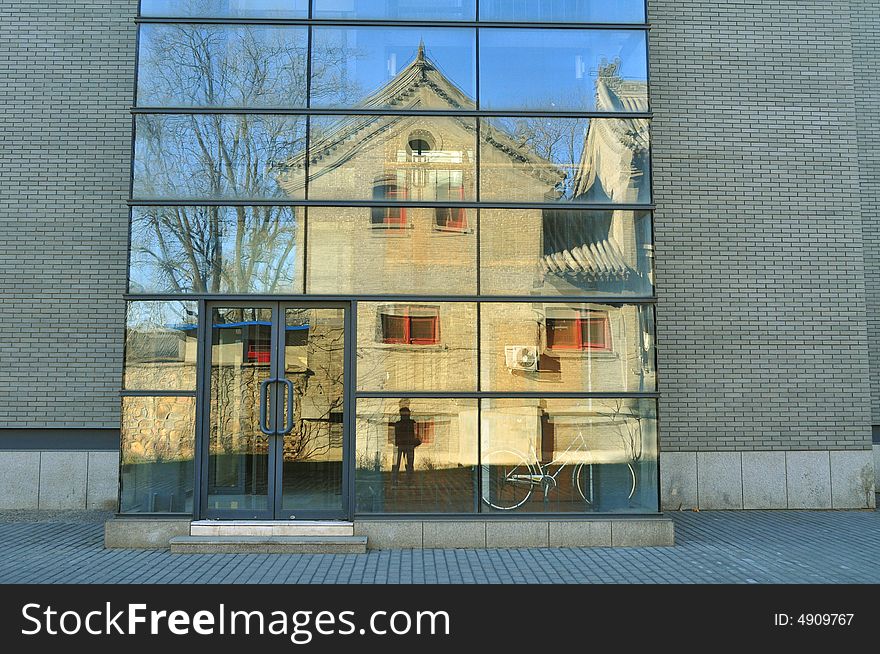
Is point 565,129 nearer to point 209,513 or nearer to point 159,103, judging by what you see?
point 159,103

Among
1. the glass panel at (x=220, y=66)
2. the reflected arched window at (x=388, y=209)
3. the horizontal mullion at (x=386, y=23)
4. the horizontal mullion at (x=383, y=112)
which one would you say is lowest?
the reflected arched window at (x=388, y=209)

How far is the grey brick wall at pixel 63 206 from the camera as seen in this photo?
10.5 m

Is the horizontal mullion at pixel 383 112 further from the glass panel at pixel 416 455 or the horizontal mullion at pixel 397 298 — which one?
the glass panel at pixel 416 455

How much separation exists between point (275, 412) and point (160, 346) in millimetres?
1624

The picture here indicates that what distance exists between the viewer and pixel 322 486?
8.41m

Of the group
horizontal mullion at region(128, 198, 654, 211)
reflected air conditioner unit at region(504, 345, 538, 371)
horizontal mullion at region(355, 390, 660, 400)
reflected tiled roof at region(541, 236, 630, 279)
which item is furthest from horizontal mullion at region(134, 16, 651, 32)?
horizontal mullion at region(355, 390, 660, 400)

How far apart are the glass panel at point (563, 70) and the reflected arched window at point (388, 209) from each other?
1.64 meters

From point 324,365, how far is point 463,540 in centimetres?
274

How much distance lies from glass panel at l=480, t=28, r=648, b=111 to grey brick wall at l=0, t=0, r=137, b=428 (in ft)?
19.6

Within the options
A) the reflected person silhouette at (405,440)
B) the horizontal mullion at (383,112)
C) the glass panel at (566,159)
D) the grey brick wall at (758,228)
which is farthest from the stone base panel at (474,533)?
the horizontal mullion at (383,112)

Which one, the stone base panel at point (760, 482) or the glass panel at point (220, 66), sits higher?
the glass panel at point (220, 66)

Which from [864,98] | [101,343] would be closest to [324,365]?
[101,343]

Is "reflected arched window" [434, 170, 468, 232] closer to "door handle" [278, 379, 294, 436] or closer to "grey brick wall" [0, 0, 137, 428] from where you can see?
"door handle" [278, 379, 294, 436]

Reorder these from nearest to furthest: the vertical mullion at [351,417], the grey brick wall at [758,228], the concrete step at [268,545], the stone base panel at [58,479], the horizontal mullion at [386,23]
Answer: the concrete step at [268,545]
the vertical mullion at [351,417]
the horizontal mullion at [386,23]
the stone base panel at [58,479]
the grey brick wall at [758,228]
